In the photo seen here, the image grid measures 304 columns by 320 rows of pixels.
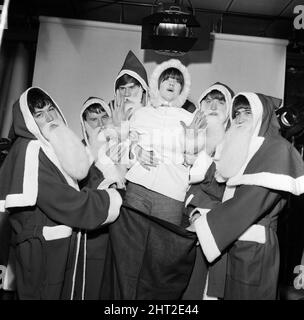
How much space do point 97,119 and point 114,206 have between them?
727 millimetres

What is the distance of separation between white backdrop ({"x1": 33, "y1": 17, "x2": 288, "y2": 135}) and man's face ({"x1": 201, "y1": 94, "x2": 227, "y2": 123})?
330 mm

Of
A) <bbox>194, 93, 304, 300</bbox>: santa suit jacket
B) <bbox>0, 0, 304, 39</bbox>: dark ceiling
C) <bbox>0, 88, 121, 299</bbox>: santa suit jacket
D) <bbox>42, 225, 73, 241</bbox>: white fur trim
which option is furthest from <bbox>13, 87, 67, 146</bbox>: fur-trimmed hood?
<bbox>0, 0, 304, 39</bbox>: dark ceiling

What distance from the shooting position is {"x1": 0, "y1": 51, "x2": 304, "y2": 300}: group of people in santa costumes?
66.4 inches

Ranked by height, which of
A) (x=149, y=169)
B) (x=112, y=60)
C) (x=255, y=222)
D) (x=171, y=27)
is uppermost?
(x=171, y=27)

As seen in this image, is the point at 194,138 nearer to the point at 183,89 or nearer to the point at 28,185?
the point at 183,89

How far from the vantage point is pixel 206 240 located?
1.71 metres

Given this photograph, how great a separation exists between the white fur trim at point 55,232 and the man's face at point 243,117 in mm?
1019

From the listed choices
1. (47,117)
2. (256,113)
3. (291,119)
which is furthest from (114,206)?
(291,119)

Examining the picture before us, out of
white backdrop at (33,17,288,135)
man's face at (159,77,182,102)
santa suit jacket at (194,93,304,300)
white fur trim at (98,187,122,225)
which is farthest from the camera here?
white backdrop at (33,17,288,135)

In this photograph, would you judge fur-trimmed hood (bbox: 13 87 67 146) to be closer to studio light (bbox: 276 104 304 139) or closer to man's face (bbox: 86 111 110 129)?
man's face (bbox: 86 111 110 129)

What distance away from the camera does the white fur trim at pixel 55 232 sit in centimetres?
170

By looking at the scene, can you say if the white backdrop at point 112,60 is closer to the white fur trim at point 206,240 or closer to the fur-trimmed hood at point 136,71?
the fur-trimmed hood at point 136,71

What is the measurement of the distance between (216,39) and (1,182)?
1722 mm

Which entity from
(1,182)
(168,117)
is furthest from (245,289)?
(1,182)
